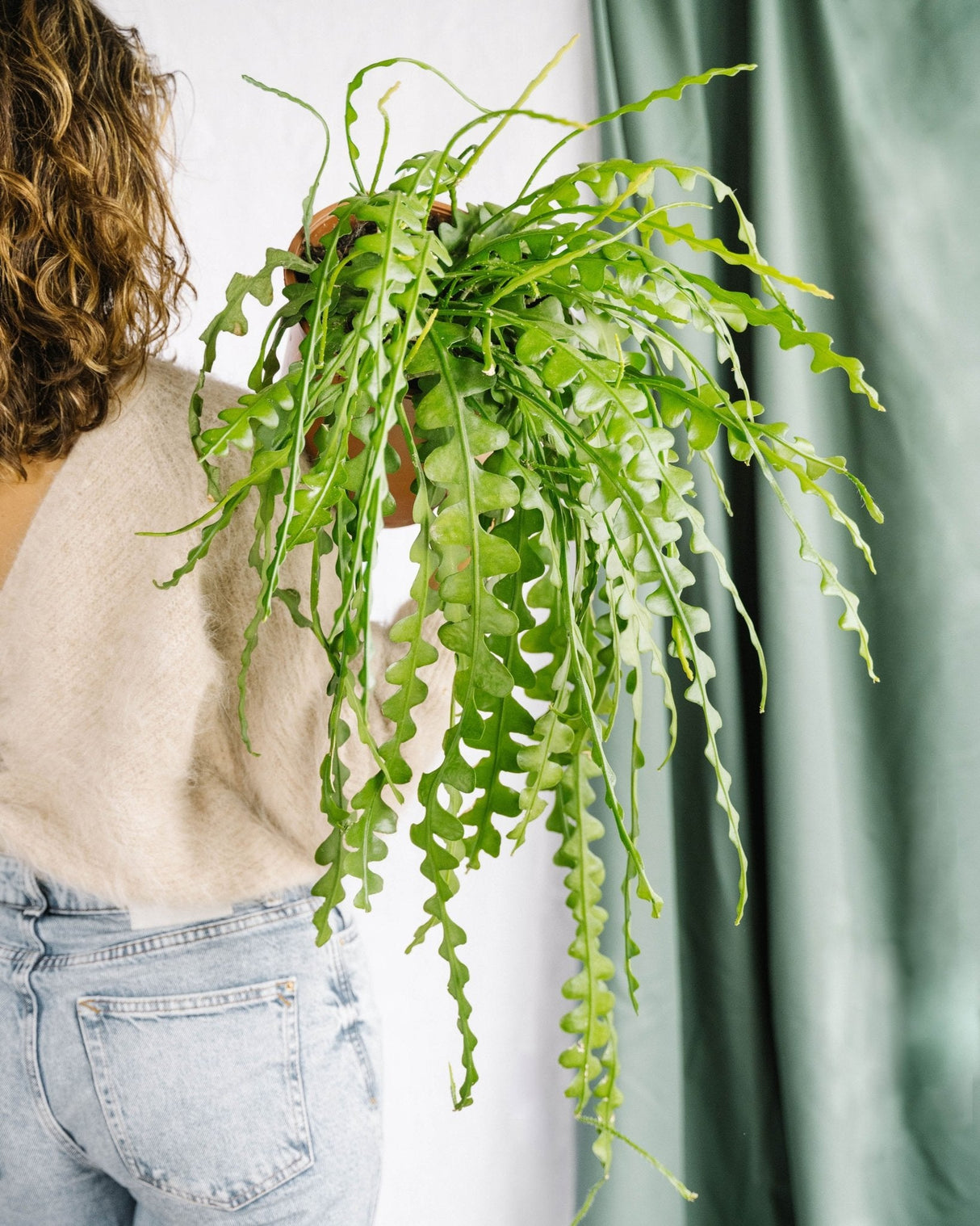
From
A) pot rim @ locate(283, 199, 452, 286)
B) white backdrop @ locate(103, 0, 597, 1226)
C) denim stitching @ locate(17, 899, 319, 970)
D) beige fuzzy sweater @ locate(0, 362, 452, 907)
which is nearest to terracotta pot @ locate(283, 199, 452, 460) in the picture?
pot rim @ locate(283, 199, 452, 286)

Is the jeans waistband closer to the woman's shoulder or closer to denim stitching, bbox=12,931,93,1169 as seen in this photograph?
denim stitching, bbox=12,931,93,1169

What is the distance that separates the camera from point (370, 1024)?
0.89 m

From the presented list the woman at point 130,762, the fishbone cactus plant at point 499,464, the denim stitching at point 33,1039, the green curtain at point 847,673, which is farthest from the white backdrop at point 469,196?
the fishbone cactus plant at point 499,464

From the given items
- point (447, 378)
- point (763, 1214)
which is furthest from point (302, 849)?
point (763, 1214)

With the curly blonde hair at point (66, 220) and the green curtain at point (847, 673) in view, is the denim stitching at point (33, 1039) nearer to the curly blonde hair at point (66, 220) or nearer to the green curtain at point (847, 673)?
the curly blonde hair at point (66, 220)

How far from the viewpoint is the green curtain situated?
1.10 metres

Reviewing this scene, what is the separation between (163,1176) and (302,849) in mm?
296

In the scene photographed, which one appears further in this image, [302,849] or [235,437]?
[302,849]

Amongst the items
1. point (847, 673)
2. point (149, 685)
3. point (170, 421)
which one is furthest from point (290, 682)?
point (847, 673)

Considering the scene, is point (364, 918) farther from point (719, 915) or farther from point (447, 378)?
point (447, 378)

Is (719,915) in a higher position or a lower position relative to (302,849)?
lower

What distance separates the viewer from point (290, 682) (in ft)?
2.63

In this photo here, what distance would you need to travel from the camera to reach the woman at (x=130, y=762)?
0.75 m

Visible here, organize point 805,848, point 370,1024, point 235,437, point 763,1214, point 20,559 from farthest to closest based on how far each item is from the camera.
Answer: point 763,1214 → point 805,848 → point 370,1024 → point 20,559 → point 235,437
